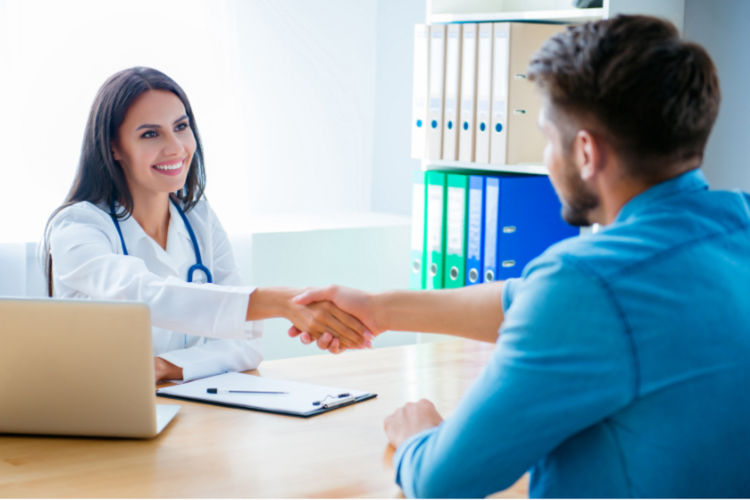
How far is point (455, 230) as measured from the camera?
3.10 meters

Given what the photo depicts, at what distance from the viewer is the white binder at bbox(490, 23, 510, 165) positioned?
2.89m

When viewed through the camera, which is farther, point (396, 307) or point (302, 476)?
point (396, 307)

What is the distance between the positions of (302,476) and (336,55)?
8.53ft

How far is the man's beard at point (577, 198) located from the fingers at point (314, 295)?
854mm

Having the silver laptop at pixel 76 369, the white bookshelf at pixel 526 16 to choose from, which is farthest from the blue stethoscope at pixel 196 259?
the white bookshelf at pixel 526 16

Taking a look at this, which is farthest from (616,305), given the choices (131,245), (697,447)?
(131,245)

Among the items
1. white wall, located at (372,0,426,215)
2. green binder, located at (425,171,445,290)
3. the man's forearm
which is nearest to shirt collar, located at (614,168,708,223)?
the man's forearm

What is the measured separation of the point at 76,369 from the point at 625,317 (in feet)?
3.00

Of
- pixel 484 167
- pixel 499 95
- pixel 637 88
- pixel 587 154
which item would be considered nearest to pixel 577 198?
pixel 587 154

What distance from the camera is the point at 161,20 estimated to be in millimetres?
3354

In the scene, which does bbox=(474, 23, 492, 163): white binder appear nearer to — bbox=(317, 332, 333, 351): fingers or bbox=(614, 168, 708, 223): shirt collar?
bbox=(317, 332, 333, 351): fingers

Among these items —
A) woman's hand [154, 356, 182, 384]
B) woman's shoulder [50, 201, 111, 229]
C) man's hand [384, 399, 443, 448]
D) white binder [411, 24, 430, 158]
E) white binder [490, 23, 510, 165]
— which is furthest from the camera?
white binder [411, 24, 430, 158]

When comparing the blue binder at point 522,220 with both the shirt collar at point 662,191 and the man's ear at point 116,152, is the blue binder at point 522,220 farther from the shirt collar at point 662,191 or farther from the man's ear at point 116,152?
the shirt collar at point 662,191

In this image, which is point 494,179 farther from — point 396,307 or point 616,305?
point 616,305
